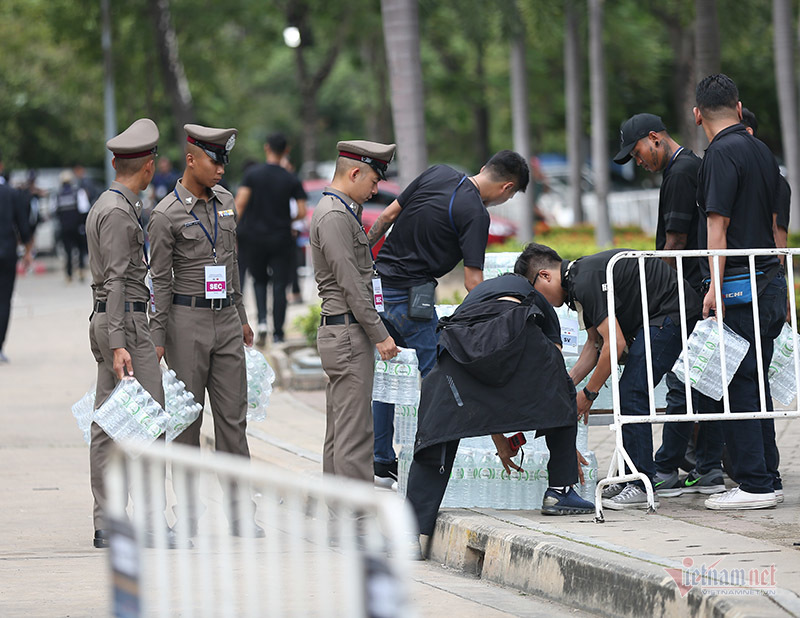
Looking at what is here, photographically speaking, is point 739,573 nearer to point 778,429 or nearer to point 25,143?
point 778,429

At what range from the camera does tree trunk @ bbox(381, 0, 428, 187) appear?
524 inches

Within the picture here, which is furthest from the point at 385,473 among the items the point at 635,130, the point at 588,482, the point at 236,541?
the point at 236,541

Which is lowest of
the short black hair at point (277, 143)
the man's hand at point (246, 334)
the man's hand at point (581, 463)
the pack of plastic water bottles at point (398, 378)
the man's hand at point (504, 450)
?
the man's hand at point (581, 463)

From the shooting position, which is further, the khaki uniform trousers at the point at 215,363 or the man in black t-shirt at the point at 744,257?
the khaki uniform trousers at the point at 215,363

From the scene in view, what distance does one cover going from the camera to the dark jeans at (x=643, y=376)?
6.64 metres

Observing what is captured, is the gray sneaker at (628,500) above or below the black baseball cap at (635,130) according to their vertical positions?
below

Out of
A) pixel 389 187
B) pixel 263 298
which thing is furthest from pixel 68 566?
pixel 389 187

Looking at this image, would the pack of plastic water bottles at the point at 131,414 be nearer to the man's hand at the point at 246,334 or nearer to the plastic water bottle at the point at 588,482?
the man's hand at the point at 246,334

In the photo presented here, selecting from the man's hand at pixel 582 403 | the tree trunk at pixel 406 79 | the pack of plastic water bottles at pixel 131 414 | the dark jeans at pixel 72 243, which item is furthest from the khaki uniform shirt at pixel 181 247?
the dark jeans at pixel 72 243

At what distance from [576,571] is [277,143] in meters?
7.96

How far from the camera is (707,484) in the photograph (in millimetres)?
7055

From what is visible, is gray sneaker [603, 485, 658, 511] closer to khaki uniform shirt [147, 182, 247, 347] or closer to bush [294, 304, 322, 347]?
khaki uniform shirt [147, 182, 247, 347]

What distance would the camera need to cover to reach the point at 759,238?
6500mm

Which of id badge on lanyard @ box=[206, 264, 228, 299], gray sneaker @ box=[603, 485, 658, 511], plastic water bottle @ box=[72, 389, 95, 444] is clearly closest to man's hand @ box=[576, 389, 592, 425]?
gray sneaker @ box=[603, 485, 658, 511]
